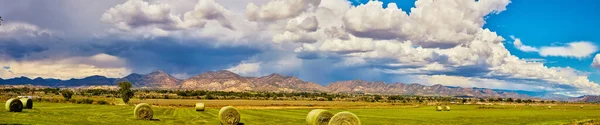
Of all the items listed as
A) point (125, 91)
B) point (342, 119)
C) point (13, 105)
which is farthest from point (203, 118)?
point (125, 91)

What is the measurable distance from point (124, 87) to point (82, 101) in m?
36.0

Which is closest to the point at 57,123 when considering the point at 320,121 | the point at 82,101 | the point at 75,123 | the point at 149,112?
the point at 75,123

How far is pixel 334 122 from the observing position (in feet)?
110

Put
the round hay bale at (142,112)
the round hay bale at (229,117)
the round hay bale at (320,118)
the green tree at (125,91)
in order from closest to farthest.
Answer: the round hay bale at (320,118) < the round hay bale at (229,117) < the round hay bale at (142,112) < the green tree at (125,91)

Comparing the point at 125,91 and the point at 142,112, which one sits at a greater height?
the point at 125,91

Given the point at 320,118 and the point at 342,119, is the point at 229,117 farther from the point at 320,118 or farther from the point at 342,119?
the point at 342,119

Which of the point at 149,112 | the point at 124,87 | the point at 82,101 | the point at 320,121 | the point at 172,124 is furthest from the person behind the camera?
the point at 124,87

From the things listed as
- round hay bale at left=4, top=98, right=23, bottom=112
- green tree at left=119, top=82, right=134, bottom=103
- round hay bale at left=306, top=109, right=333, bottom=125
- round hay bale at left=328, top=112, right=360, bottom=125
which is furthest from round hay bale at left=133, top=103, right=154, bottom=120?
green tree at left=119, top=82, right=134, bottom=103

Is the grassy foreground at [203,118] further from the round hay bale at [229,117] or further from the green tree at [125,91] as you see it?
the green tree at [125,91]

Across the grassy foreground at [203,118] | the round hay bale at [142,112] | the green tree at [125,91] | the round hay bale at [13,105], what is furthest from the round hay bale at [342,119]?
the green tree at [125,91]

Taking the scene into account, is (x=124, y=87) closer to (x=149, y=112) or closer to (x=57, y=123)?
(x=149, y=112)

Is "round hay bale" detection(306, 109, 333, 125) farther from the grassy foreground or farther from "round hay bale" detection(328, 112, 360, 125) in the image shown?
the grassy foreground

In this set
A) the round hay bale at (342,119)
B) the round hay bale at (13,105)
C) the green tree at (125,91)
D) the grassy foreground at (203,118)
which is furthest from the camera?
the green tree at (125,91)

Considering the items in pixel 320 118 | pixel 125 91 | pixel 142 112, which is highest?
pixel 125 91
